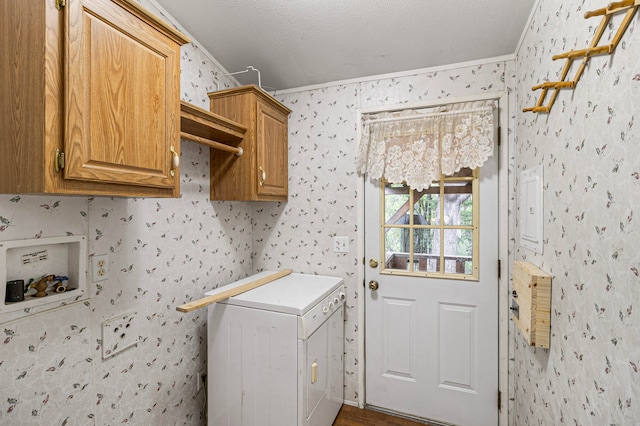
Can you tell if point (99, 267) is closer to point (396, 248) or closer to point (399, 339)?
point (396, 248)

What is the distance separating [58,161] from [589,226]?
5.33 feet

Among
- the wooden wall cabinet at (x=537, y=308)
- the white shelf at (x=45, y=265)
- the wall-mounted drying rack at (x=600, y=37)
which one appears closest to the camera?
the wall-mounted drying rack at (x=600, y=37)

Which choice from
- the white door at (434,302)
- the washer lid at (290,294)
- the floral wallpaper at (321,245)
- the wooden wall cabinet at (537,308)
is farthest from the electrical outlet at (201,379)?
the wooden wall cabinet at (537,308)

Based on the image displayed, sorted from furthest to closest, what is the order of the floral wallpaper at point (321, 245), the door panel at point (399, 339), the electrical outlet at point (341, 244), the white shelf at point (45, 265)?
the electrical outlet at point (341, 244)
the door panel at point (399, 339)
the white shelf at point (45, 265)
the floral wallpaper at point (321, 245)

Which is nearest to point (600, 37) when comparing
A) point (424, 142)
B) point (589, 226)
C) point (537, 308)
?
point (589, 226)

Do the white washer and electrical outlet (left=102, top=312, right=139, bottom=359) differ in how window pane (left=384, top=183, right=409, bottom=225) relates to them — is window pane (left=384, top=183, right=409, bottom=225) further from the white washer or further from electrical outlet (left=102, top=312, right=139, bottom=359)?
electrical outlet (left=102, top=312, right=139, bottom=359)

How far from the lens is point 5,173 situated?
0.88 metres

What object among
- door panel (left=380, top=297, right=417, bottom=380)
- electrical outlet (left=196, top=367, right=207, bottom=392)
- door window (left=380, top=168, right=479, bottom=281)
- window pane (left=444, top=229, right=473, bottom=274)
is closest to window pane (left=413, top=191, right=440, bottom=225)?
door window (left=380, top=168, right=479, bottom=281)

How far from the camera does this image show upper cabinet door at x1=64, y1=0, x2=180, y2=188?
895 mm

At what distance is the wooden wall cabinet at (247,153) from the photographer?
1918mm

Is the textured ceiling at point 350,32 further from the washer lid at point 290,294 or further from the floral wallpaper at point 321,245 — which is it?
the washer lid at point 290,294

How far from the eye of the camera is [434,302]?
2.03 metres

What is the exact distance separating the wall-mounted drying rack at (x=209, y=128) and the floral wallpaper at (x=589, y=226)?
1581 mm

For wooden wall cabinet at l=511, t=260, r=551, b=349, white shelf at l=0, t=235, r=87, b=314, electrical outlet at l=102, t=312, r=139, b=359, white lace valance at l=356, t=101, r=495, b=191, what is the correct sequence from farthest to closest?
white lace valance at l=356, t=101, r=495, b=191 < electrical outlet at l=102, t=312, r=139, b=359 < wooden wall cabinet at l=511, t=260, r=551, b=349 < white shelf at l=0, t=235, r=87, b=314
